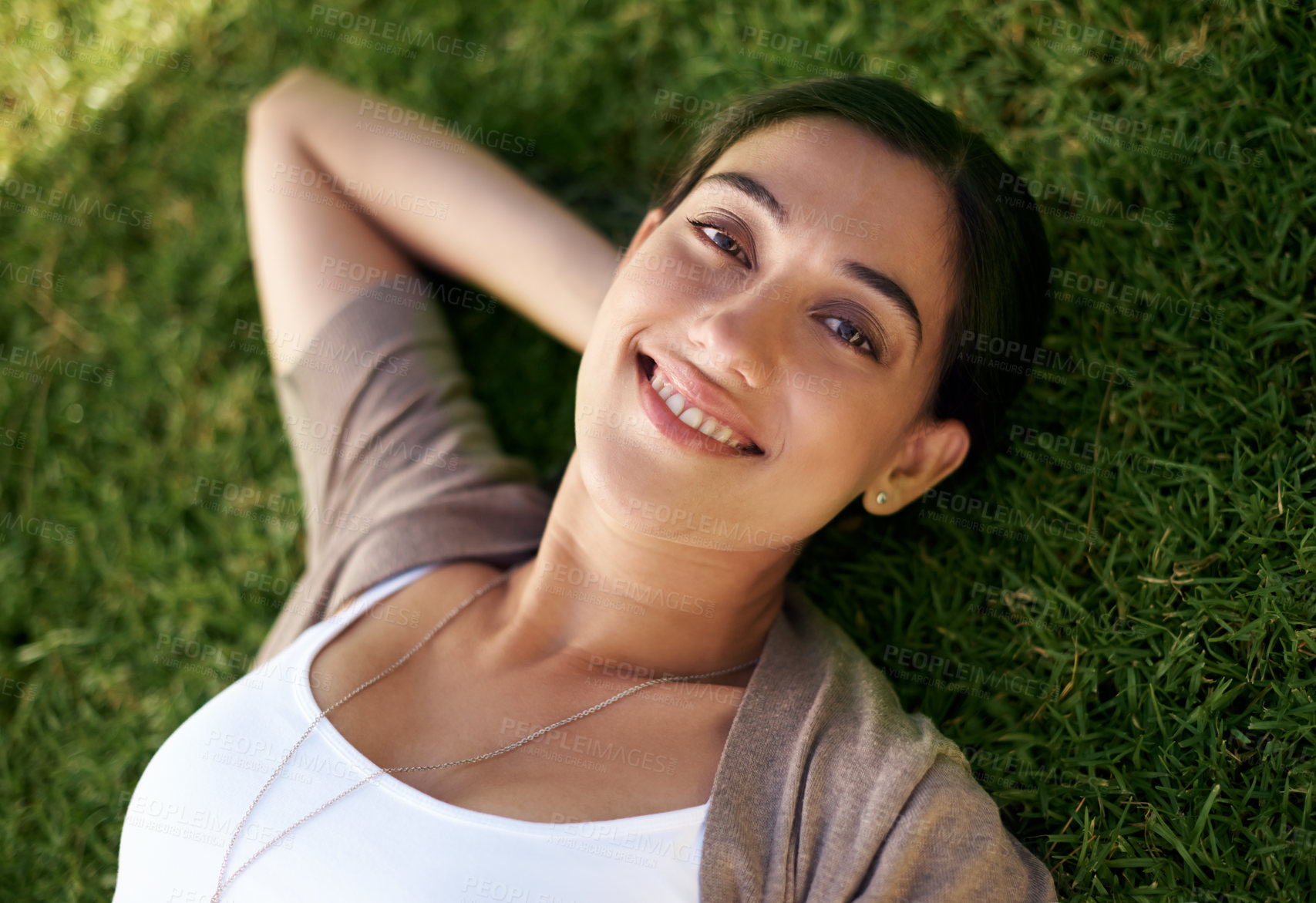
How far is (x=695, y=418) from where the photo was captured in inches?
71.8

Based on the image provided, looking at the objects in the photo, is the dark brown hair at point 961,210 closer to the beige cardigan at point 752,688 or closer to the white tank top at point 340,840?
the beige cardigan at point 752,688

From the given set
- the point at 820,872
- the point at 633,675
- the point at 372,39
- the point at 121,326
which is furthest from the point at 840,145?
the point at 121,326

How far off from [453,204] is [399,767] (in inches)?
60.9

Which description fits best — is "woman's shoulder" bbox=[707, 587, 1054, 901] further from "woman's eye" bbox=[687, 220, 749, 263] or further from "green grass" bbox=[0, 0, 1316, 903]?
"woman's eye" bbox=[687, 220, 749, 263]

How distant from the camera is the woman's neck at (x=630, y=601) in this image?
2.11 meters

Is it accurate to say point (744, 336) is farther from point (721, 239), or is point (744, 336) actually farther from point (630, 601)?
point (630, 601)

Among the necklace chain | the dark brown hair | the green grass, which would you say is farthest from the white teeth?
the green grass

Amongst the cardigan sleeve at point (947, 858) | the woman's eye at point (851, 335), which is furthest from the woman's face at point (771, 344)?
the cardigan sleeve at point (947, 858)

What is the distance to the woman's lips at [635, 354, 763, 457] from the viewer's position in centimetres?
182

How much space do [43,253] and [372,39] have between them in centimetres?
139

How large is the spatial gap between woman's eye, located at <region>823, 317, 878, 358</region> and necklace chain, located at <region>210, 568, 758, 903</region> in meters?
0.86

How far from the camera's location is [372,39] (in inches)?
130

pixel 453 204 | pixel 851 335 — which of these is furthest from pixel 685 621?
pixel 453 204

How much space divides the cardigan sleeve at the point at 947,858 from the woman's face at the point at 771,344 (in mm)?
607
